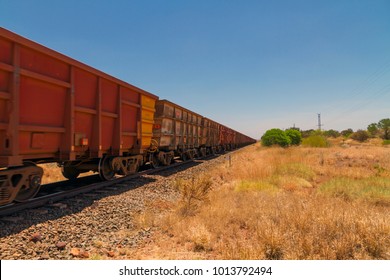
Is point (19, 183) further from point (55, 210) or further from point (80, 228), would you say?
point (80, 228)

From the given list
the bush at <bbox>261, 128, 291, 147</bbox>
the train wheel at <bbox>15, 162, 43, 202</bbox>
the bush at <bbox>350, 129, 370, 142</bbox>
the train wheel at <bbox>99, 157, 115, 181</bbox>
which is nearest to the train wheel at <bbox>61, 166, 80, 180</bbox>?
the train wheel at <bbox>99, 157, 115, 181</bbox>

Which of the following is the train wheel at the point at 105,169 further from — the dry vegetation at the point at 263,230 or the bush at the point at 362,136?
the bush at the point at 362,136

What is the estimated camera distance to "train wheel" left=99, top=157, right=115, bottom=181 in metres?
8.12

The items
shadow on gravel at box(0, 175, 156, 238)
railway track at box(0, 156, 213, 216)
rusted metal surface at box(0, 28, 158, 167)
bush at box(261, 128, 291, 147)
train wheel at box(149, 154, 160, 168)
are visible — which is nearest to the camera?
shadow on gravel at box(0, 175, 156, 238)

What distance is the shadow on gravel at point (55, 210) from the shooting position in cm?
429

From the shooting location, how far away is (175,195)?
7250 mm

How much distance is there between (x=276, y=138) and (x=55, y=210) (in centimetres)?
3457

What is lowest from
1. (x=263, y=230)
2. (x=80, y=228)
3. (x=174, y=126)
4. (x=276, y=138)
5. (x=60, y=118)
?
(x=80, y=228)

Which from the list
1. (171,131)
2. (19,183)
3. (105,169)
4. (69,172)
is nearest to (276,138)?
(171,131)

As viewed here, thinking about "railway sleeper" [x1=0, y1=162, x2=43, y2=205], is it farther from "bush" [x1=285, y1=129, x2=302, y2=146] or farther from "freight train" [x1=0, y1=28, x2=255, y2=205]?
"bush" [x1=285, y1=129, x2=302, y2=146]

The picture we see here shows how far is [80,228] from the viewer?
4352 millimetres

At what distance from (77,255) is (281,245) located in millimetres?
2833

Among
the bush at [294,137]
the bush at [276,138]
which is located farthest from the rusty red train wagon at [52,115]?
the bush at [294,137]

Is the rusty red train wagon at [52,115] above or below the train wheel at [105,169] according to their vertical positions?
above
